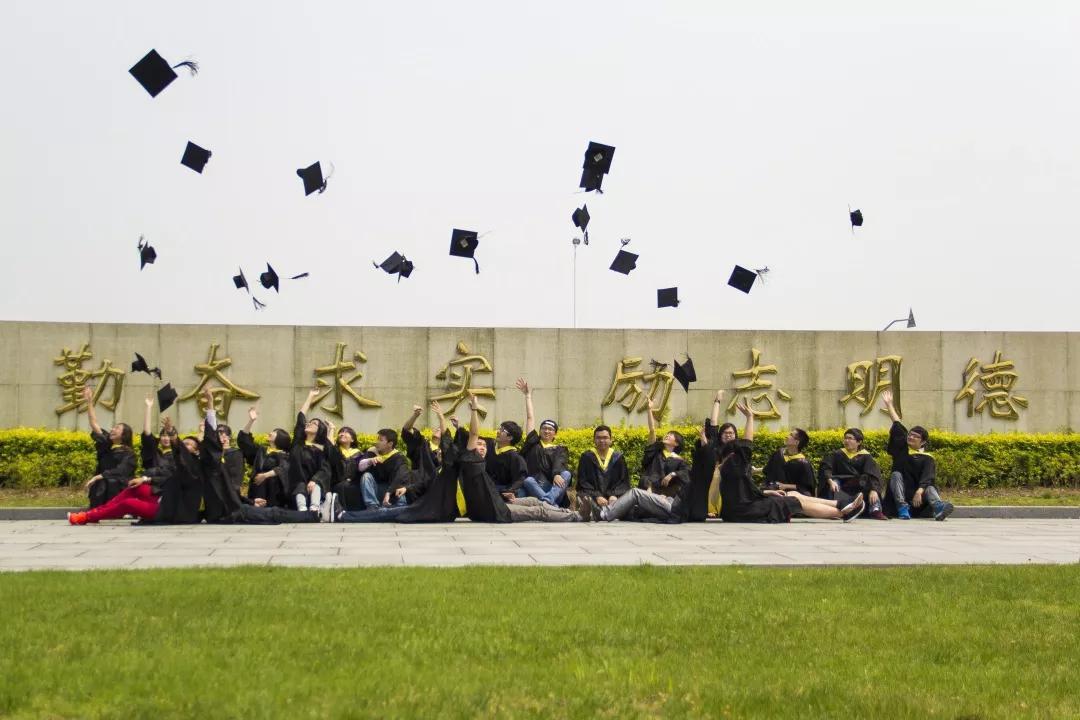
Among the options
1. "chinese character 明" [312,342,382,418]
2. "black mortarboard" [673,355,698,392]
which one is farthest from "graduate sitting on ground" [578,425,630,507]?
"chinese character 明" [312,342,382,418]

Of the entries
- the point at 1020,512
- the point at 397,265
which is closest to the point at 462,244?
the point at 397,265

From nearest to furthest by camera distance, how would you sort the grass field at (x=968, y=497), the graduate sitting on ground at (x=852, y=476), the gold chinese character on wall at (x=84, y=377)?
1. the graduate sitting on ground at (x=852, y=476)
2. the grass field at (x=968, y=497)
3. the gold chinese character on wall at (x=84, y=377)

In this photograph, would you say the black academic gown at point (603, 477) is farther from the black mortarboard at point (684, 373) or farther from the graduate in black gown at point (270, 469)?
the graduate in black gown at point (270, 469)

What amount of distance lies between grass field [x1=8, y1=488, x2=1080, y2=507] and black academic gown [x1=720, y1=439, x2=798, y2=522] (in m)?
3.55

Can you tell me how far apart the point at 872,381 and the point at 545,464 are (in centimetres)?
654

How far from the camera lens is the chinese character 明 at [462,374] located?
18.2 metres

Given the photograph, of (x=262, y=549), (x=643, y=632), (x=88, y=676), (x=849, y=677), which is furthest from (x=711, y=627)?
(x=262, y=549)

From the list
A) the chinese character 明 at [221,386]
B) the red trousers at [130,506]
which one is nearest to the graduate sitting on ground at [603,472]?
the red trousers at [130,506]

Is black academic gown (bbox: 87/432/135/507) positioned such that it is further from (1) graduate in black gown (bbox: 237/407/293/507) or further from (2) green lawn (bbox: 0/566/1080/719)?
(2) green lawn (bbox: 0/566/1080/719)

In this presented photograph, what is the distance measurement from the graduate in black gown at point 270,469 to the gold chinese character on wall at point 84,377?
4.44 meters

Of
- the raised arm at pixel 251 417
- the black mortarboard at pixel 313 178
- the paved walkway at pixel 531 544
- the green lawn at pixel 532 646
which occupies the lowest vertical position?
the paved walkway at pixel 531 544

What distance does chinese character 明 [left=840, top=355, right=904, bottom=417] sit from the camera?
18734 mm

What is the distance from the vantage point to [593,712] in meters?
3.96

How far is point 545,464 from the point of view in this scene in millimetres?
14367
